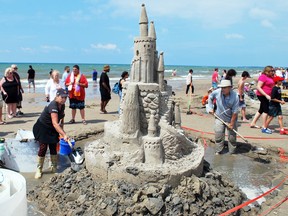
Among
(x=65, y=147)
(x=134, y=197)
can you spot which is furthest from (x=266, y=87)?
(x=134, y=197)

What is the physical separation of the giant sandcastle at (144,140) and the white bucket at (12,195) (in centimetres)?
346

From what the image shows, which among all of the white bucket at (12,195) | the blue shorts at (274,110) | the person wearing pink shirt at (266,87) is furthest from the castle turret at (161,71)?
the white bucket at (12,195)

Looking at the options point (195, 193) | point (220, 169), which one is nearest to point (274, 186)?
point (220, 169)

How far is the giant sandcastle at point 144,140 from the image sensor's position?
4418mm

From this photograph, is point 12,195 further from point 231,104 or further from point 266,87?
point 266,87

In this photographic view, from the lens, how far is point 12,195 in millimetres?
816

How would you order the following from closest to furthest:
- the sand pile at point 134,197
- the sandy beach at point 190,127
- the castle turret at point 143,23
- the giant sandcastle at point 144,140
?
the sand pile at point 134,197, the giant sandcastle at point 144,140, the castle turret at point 143,23, the sandy beach at point 190,127

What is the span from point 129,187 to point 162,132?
104cm

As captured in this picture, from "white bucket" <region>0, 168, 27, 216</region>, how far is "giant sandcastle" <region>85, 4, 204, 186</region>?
3463mm

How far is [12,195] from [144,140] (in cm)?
382

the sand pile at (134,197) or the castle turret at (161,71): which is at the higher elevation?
the castle turret at (161,71)

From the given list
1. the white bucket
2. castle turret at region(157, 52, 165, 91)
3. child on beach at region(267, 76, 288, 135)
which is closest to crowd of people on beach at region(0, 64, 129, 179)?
castle turret at region(157, 52, 165, 91)

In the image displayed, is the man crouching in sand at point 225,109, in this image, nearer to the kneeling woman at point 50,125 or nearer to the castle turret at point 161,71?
the castle turret at point 161,71

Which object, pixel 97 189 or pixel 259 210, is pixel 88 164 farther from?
pixel 259 210
